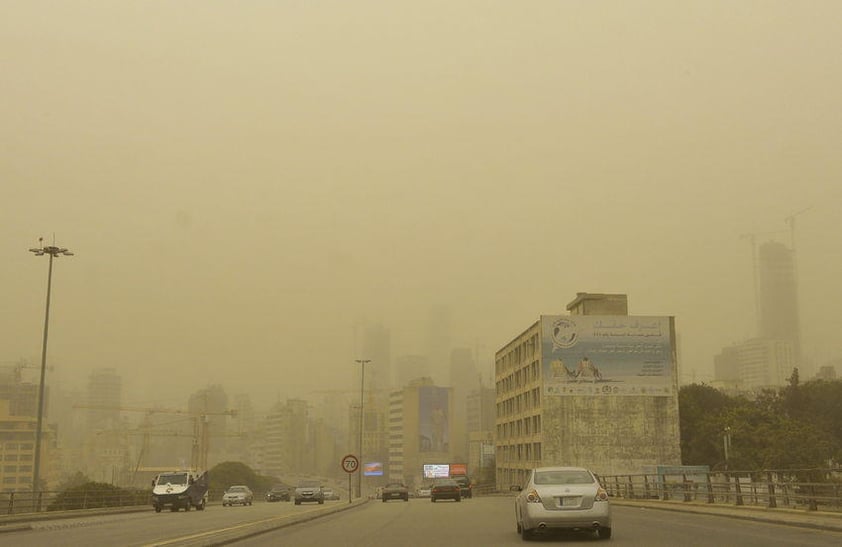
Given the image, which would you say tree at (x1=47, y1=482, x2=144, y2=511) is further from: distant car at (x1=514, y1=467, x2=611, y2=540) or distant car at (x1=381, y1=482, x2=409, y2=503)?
distant car at (x1=514, y1=467, x2=611, y2=540)

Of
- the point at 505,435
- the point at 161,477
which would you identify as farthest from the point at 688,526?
the point at 505,435

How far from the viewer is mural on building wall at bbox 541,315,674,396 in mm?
98938

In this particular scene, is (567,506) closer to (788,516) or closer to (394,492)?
(788,516)

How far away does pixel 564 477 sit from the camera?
18.5 meters

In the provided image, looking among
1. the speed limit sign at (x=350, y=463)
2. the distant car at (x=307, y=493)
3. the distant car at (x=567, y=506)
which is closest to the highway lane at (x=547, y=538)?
the distant car at (x=567, y=506)

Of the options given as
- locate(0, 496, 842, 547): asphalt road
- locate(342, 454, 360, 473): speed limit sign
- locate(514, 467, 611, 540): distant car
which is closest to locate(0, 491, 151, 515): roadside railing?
locate(342, 454, 360, 473): speed limit sign

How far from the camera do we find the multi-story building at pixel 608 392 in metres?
98.6

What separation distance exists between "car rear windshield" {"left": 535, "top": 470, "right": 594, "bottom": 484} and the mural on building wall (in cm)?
8199

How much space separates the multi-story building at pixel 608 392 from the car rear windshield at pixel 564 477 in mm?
81752

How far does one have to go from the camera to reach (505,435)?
130 metres

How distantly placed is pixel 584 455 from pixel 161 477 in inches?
2514

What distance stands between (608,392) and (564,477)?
271ft

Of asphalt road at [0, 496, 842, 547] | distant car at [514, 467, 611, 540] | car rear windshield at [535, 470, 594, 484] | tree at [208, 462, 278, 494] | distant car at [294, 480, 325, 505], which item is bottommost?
tree at [208, 462, 278, 494]

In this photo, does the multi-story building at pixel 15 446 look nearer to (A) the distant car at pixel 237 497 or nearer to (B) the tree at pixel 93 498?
(A) the distant car at pixel 237 497
